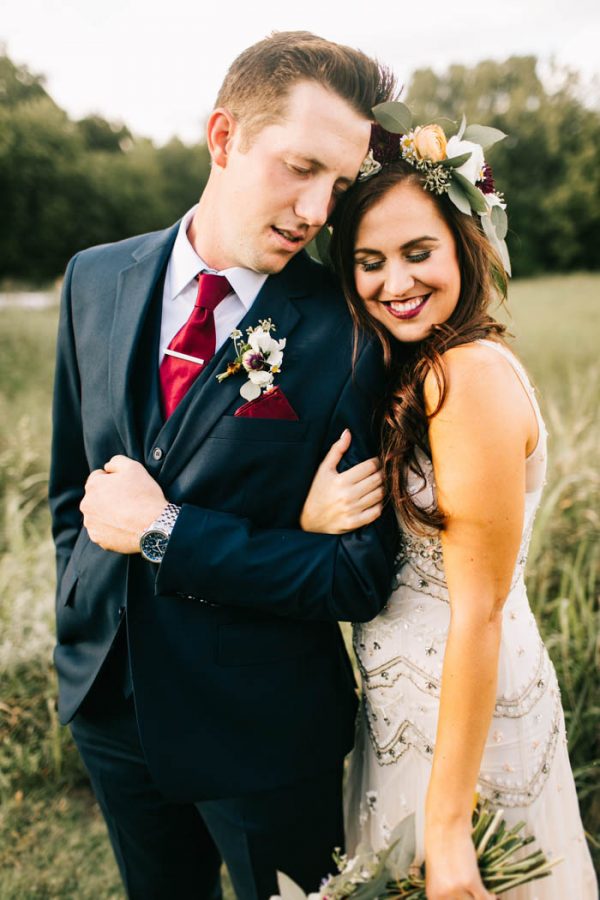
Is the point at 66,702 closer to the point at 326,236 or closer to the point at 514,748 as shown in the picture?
the point at 514,748

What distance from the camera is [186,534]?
70.0 inches

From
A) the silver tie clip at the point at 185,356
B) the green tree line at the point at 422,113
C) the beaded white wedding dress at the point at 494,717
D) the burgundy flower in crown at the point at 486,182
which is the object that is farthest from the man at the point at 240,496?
the green tree line at the point at 422,113

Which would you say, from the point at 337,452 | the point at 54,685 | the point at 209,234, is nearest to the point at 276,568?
the point at 337,452

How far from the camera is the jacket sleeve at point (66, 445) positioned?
2.20 metres

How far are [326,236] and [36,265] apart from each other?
26.5 m

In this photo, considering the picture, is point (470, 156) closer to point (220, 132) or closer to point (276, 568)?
point (220, 132)

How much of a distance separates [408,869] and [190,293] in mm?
1583

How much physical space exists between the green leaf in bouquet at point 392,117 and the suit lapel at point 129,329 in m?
0.71

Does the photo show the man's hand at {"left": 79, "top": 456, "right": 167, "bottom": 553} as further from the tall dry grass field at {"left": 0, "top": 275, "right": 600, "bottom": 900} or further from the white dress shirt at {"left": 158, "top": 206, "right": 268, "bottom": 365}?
the tall dry grass field at {"left": 0, "top": 275, "right": 600, "bottom": 900}

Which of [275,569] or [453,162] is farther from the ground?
[453,162]

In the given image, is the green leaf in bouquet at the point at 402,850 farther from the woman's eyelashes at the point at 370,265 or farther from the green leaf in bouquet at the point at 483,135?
the green leaf in bouquet at the point at 483,135

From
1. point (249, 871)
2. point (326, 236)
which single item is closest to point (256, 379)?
point (326, 236)

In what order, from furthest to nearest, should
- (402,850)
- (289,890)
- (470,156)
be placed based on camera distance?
(470,156) < (402,850) < (289,890)

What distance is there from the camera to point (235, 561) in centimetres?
177
